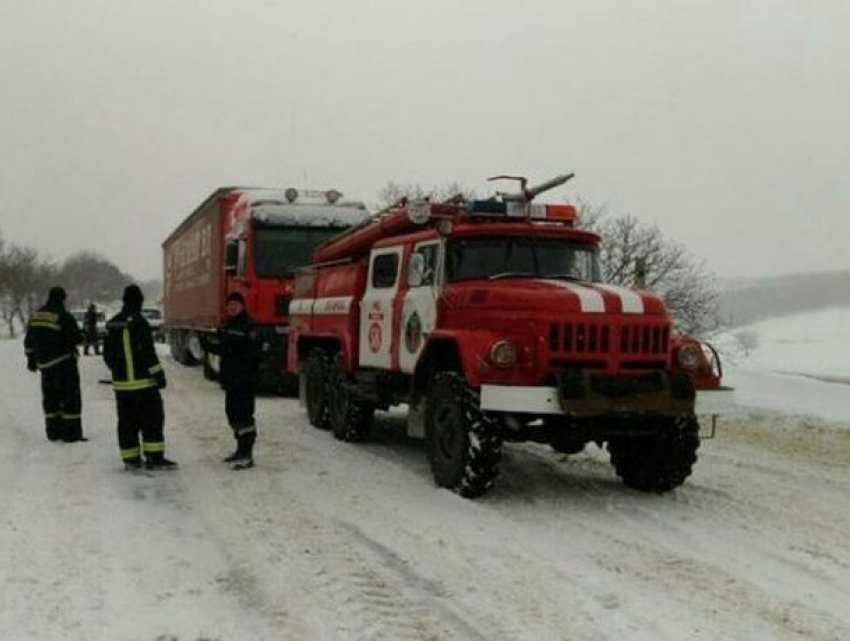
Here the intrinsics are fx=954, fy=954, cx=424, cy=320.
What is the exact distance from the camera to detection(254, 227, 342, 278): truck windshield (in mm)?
16984

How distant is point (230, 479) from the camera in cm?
873

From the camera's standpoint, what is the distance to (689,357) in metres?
8.08

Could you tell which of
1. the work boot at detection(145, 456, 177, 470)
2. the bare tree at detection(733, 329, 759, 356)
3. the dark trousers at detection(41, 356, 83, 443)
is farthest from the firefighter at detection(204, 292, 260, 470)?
the bare tree at detection(733, 329, 759, 356)

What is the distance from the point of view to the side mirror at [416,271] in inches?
360

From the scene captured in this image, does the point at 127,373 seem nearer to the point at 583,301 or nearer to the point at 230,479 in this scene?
the point at 230,479

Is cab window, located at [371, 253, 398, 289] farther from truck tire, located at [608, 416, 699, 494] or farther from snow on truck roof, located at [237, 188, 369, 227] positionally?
snow on truck roof, located at [237, 188, 369, 227]

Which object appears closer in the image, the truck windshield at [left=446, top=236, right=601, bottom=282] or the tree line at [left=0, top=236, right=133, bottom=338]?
the truck windshield at [left=446, top=236, right=601, bottom=282]

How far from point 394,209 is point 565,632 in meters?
6.52

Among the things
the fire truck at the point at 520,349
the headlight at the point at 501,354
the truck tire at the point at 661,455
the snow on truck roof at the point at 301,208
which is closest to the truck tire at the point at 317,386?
the fire truck at the point at 520,349

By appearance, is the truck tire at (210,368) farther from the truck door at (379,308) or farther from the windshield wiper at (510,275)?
the windshield wiper at (510,275)

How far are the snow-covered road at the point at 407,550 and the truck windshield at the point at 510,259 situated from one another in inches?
74.9

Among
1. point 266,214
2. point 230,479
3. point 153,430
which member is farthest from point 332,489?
point 266,214

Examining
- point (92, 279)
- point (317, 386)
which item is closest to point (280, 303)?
point (317, 386)

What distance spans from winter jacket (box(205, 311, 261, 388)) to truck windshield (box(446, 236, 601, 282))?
85.5 inches
